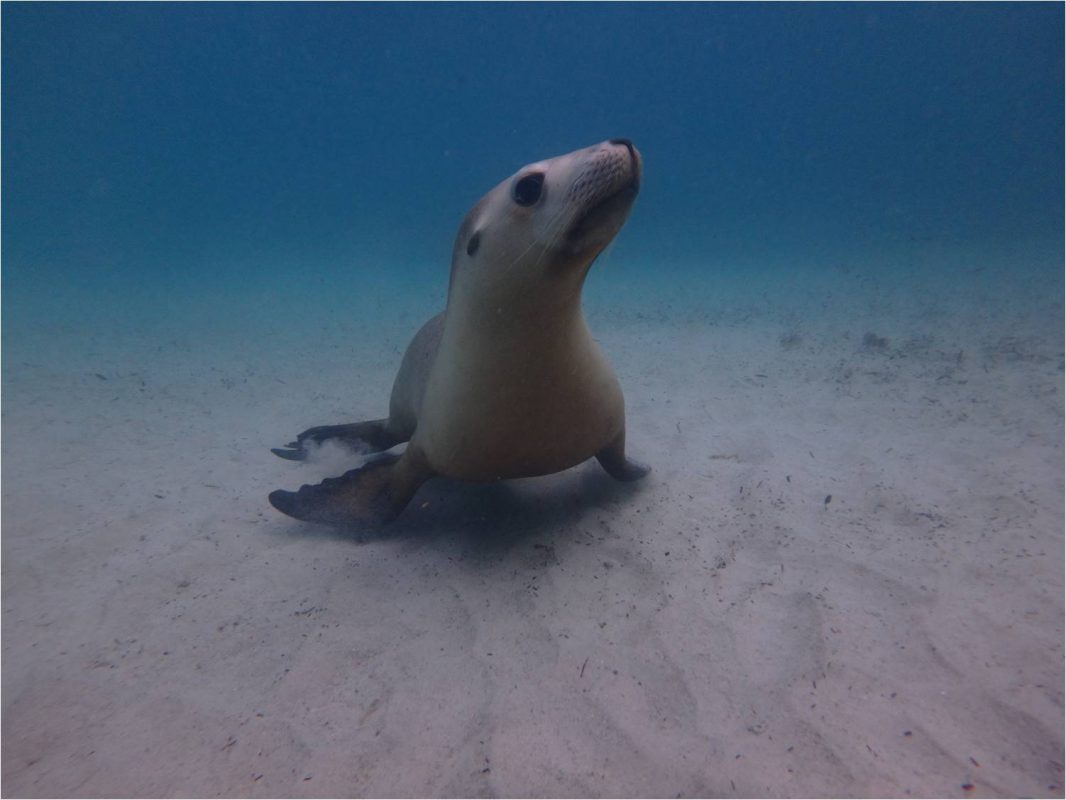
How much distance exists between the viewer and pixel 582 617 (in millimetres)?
2145

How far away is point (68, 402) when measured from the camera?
20.0 feet

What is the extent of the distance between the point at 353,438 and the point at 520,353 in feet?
7.57

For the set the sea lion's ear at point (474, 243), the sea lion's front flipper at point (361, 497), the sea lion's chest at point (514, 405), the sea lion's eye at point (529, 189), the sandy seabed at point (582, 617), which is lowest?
the sandy seabed at point (582, 617)

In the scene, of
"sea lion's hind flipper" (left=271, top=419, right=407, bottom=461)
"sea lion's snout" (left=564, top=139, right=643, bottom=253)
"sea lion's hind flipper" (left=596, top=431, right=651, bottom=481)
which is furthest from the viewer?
"sea lion's hind flipper" (left=271, top=419, right=407, bottom=461)

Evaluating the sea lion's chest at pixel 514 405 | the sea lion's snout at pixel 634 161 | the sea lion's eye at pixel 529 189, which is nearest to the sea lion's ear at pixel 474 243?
the sea lion's eye at pixel 529 189

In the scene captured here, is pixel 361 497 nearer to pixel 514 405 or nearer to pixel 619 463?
pixel 514 405

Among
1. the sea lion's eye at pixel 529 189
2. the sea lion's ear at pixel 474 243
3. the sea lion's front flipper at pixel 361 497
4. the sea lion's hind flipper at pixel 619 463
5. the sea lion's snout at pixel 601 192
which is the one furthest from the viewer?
the sea lion's hind flipper at pixel 619 463

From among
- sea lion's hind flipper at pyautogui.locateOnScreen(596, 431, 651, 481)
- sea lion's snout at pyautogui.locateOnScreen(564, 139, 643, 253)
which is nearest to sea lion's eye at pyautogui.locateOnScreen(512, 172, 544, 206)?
sea lion's snout at pyautogui.locateOnScreen(564, 139, 643, 253)

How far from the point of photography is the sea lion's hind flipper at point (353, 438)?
397 cm

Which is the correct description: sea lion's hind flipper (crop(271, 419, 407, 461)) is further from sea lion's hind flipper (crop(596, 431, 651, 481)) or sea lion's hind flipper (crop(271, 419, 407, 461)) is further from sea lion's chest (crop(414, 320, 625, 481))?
sea lion's hind flipper (crop(596, 431, 651, 481))

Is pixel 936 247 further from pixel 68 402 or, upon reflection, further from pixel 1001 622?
pixel 68 402

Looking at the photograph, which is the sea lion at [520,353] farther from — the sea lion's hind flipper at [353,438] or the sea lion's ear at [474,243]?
the sea lion's hind flipper at [353,438]

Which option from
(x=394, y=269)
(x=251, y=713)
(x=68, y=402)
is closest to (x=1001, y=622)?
(x=251, y=713)

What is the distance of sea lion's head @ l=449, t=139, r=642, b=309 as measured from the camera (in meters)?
1.82
